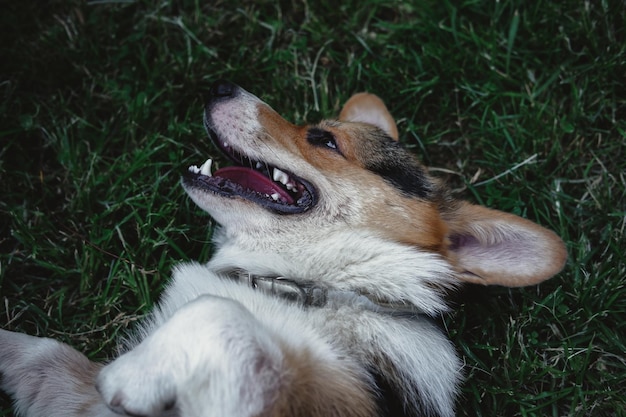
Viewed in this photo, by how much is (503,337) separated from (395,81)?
6.40 feet

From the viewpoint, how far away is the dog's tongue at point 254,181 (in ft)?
10.8

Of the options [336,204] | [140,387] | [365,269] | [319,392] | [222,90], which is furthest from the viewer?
[222,90]

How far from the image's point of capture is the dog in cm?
279

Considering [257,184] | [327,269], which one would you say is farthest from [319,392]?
[257,184]

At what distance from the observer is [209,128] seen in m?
3.40

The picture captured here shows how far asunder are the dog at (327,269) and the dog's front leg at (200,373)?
0.04 meters

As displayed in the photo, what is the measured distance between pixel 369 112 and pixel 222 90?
1.08m

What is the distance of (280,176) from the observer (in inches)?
130

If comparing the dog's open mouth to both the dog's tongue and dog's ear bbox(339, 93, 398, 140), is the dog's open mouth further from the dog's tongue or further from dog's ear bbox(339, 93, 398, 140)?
dog's ear bbox(339, 93, 398, 140)

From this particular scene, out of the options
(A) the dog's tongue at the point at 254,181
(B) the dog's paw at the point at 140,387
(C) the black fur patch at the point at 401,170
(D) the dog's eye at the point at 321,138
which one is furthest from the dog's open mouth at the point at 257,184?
(B) the dog's paw at the point at 140,387

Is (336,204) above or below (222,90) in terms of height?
below

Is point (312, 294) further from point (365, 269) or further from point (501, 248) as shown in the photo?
point (501, 248)

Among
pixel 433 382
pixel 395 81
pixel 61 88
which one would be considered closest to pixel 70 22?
pixel 61 88

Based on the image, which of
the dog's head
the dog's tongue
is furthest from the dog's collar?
the dog's tongue
